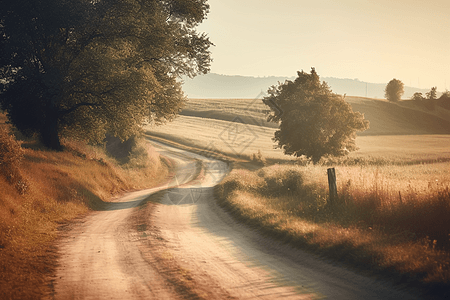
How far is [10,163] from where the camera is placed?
12977mm

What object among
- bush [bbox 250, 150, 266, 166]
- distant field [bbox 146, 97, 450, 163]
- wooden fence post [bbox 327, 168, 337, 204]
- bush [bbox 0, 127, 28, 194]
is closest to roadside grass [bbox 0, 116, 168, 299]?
bush [bbox 0, 127, 28, 194]

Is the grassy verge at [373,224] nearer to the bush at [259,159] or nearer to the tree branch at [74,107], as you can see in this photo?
the tree branch at [74,107]

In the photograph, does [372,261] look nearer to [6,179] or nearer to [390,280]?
[390,280]

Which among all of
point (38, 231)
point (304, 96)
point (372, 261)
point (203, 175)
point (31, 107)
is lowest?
point (203, 175)

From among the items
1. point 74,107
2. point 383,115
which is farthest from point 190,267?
point 383,115

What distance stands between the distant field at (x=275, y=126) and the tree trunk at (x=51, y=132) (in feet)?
113

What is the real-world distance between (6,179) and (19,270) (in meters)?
6.78

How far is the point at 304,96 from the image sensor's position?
115 feet

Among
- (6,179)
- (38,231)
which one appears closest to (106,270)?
(38,231)

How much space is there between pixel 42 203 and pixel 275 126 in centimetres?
7963

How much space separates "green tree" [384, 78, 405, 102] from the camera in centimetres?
12512

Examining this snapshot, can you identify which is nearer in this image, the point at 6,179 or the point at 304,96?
the point at 6,179

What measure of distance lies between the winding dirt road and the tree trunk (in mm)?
10562

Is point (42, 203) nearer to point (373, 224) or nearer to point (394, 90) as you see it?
point (373, 224)
